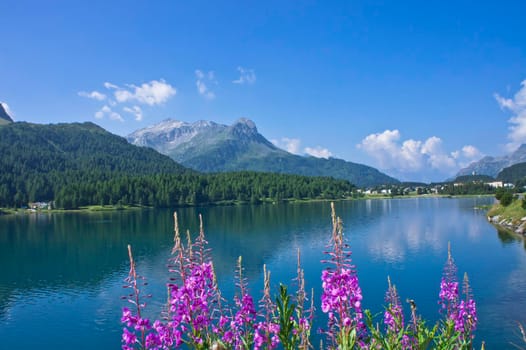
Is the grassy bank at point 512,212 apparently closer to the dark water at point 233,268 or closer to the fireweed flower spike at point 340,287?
the dark water at point 233,268

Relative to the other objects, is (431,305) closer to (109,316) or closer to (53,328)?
(109,316)

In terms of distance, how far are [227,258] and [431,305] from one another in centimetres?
3043

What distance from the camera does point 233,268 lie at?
50.5 metres

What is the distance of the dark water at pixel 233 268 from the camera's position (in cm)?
3181

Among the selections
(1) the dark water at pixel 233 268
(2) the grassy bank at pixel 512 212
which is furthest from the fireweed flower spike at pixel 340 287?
(2) the grassy bank at pixel 512 212

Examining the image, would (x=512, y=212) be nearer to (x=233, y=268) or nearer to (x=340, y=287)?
(x=233, y=268)

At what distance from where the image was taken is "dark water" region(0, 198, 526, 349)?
31812 millimetres

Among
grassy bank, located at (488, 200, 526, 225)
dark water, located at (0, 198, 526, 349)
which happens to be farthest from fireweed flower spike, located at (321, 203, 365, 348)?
grassy bank, located at (488, 200, 526, 225)

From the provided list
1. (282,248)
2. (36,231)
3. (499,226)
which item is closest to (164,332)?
(282,248)

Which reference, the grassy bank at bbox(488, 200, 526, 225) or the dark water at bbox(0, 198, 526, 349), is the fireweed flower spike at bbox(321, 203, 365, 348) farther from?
the grassy bank at bbox(488, 200, 526, 225)

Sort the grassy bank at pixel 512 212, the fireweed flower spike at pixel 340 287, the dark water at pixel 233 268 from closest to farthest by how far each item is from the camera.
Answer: the fireweed flower spike at pixel 340 287
the dark water at pixel 233 268
the grassy bank at pixel 512 212

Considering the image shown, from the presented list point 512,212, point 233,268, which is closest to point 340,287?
point 233,268

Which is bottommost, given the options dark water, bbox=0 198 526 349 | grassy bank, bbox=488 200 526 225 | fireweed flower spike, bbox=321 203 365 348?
dark water, bbox=0 198 526 349

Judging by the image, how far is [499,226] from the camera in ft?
273
